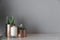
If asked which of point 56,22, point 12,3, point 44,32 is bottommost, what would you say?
point 44,32

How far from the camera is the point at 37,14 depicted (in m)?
1.78

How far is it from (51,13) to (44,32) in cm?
27

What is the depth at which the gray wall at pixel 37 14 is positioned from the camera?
1754 mm

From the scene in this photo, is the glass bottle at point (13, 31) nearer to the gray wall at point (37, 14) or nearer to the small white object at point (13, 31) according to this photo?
the small white object at point (13, 31)

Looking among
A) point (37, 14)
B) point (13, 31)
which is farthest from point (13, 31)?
point (37, 14)

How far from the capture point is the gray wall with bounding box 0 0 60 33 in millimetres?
1754

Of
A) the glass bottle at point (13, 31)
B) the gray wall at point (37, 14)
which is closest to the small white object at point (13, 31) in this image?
the glass bottle at point (13, 31)

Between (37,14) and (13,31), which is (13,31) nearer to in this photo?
(13,31)

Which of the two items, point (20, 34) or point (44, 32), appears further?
point (44, 32)

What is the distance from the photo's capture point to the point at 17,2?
1753 millimetres

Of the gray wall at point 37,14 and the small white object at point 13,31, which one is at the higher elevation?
the gray wall at point 37,14

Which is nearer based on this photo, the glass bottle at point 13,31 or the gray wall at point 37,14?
the glass bottle at point 13,31

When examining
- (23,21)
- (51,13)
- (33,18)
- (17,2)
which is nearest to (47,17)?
(51,13)

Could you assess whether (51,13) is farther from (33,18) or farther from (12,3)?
(12,3)
